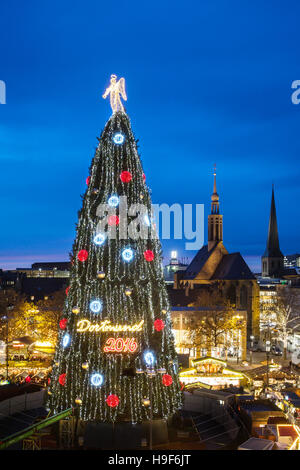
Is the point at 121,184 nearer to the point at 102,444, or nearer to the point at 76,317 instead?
the point at 76,317

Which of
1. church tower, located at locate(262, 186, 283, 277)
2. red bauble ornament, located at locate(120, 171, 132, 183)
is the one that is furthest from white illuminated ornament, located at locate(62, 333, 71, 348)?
church tower, located at locate(262, 186, 283, 277)

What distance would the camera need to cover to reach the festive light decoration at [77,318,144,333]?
67.2ft

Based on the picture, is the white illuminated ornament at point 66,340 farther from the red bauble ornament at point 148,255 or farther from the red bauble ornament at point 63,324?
the red bauble ornament at point 148,255

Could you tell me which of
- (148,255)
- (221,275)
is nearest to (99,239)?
(148,255)

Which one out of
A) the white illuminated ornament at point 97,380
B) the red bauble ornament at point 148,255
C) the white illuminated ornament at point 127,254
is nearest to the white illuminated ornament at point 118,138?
the white illuminated ornament at point 127,254

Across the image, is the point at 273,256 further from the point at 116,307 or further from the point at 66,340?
the point at 66,340

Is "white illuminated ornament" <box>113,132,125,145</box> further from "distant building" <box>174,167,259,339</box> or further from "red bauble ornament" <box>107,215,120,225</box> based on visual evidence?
"distant building" <box>174,167,259,339</box>

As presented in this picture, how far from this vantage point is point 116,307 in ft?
68.3

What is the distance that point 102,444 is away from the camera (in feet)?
66.1

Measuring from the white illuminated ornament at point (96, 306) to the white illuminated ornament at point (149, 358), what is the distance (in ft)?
8.42

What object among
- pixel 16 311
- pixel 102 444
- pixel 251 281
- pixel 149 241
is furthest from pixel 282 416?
pixel 251 281

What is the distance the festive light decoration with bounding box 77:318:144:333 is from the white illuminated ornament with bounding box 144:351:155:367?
3.40 ft

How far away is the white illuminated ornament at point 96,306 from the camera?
2075 centimetres
